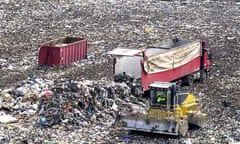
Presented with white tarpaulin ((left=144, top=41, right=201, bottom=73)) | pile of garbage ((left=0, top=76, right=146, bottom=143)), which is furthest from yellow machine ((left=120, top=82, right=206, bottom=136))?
white tarpaulin ((left=144, top=41, right=201, bottom=73))

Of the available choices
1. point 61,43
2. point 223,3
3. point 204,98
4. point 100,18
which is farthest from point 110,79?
point 223,3

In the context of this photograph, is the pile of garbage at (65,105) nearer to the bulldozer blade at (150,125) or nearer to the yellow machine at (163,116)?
the bulldozer blade at (150,125)

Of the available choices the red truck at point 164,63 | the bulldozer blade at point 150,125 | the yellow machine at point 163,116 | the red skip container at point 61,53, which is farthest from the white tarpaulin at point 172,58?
the red skip container at point 61,53

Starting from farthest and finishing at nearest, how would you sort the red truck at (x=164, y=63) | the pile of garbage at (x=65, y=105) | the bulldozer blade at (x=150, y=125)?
the red truck at (x=164, y=63), the pile of garbage at (x=65, y=105), the bulldozer blade at (x=150, y=125)

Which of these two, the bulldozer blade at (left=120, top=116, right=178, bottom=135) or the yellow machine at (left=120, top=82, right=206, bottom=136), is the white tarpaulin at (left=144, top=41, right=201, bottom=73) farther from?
the bulldozer blade at (left=120, top=116, right=178, bottom=135)

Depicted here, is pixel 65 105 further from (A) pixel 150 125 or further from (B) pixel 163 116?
(B) pixel 163 116
